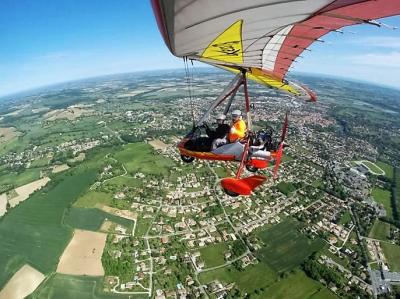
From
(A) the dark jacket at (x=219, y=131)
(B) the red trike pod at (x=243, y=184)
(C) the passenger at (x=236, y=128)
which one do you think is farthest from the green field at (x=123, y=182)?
(B) the red trike pod at (x=243, y=184)

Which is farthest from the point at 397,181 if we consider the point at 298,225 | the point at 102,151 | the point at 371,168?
the point at 102,151

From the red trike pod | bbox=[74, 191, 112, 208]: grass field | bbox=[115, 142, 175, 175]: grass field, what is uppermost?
the red trike pod

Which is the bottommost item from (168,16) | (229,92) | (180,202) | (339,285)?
(339,285)

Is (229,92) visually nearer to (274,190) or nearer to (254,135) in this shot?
(254,135)

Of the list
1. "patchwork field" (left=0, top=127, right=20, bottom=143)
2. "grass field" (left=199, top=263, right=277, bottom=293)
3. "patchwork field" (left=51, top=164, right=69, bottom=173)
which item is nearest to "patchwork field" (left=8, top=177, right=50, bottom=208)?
"patchwork field" (left=51, top=164, right=69, bottom=173)

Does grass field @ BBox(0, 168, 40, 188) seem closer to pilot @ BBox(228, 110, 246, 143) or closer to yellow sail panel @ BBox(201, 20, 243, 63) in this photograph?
pilot @ BBox(228, 110, 246, 143)

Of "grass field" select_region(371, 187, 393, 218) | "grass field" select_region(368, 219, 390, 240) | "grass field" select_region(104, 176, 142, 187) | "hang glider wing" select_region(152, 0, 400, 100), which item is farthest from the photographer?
"grass field" select_region(104, 176, 142, 187)
